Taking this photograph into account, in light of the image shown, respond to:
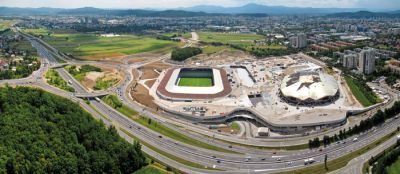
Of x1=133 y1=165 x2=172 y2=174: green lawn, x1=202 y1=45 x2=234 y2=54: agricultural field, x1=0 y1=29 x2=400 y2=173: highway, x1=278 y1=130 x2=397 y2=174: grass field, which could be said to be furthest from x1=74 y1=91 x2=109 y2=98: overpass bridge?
x1=202 y1=45 x2=234 y2=54: agricultural field

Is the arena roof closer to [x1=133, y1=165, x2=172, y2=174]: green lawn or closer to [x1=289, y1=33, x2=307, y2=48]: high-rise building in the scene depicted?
[x1=133, y1=165, x2=172, y2=174]: green lawn

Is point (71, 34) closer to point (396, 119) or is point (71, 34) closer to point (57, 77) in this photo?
point (57, 77)

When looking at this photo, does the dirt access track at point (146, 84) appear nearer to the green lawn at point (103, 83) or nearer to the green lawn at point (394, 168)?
the green lawn at point (103, 83)

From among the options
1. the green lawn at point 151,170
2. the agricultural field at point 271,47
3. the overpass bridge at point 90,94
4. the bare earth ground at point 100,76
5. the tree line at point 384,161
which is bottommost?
the green lawn at point 151,170

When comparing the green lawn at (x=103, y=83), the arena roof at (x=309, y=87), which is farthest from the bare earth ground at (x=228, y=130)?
the green lawn at (x=103, y=83)

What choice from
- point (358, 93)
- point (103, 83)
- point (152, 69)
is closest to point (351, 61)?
point (358, 93)

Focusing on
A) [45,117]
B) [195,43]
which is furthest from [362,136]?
[195,43]

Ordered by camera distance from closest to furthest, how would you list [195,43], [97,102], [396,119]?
[396,119] → [97,102] → [195,43]

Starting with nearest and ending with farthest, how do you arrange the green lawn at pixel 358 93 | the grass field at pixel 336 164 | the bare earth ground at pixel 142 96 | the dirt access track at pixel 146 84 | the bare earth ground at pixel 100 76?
the grass field at pixel 336 164, the green lawn at pixel 358 93, the bare earth ground at pixel 142 96, the dirt access track at pixel 146 84, the bare earth ground at pixel 100 76

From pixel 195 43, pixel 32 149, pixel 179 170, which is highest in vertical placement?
pixel 195 43
